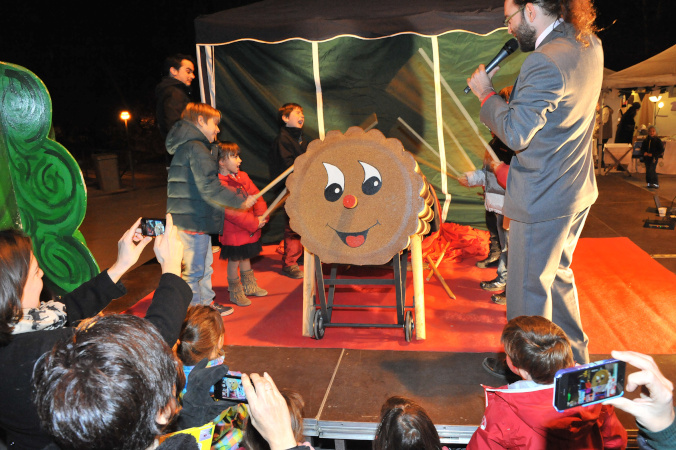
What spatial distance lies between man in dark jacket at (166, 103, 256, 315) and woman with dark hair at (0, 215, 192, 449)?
216cm

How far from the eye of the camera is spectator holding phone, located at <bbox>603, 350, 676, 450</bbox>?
48.6 inches

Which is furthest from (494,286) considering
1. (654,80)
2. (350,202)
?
(654,80)

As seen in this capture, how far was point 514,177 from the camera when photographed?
3039 millimetres

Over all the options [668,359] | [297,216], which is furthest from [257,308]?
[668,359]

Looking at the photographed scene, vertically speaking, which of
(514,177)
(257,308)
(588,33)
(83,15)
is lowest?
(257,308)

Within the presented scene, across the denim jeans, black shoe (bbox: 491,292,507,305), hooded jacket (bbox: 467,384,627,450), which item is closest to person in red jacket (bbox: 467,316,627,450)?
hooded jacket (bbox: 467,384,627,450)

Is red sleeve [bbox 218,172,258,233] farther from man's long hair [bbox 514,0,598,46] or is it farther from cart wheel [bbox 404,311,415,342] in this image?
man's long hair [bbox 514,0,598,46]

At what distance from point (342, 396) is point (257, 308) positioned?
1862mm

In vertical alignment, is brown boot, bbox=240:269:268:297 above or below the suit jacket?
below

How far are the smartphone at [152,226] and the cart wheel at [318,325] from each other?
192cm

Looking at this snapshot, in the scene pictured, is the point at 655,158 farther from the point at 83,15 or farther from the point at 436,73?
the point at 83,15

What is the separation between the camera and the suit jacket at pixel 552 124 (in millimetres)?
2725

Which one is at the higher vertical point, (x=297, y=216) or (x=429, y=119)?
(x=429, y=119)

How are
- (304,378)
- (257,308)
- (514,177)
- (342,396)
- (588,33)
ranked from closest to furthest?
(588,33)
(514,177)
(342,396)
(304,378)
(257,308)
